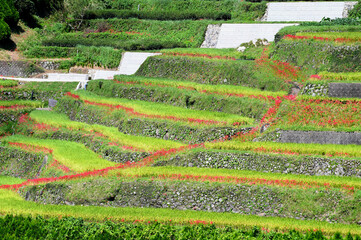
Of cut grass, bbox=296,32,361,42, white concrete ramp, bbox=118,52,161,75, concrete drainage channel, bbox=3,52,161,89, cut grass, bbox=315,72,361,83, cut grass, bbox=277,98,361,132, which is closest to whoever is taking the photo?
cut grass, bbox=277,98,361,132

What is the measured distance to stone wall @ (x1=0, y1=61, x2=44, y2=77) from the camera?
199ft

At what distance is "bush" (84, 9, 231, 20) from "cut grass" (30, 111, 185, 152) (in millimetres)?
26018

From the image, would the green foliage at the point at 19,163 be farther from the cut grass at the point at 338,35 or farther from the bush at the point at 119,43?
the bush at the point at 119,43

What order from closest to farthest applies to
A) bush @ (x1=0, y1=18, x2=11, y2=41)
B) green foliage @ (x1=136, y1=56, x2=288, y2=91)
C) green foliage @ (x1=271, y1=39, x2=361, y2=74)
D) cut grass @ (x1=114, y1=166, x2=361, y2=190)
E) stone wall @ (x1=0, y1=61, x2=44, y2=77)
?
1. cut grass @ (x1=114, y1=166, x2=361, y2=190)
2. green foliage @ (x1=271, y1=39, x2=361, y2=74)
3. green foliage @ (x1=136, y1=56, x2=288, y2=91)
4. stone wall @ (x1=0, y1=61, x2=44, y2=77)
5. bush @ (x1=0, y1=18, x2=11, y2=41)

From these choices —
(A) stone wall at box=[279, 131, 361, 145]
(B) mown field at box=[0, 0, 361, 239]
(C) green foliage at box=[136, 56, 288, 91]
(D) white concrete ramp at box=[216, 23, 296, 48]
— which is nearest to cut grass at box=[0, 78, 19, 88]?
(B) mown field at box=[0, 0, 361, 239]

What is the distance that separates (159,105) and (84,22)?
3410 cm

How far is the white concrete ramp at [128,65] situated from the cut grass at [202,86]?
769 centimetres

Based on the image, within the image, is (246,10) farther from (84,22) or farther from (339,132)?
(339,132)

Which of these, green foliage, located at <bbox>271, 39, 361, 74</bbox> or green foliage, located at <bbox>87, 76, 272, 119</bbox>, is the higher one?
green foliage, located at <bbox>271, 39, 361, 74</bbox>

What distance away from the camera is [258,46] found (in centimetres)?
5194

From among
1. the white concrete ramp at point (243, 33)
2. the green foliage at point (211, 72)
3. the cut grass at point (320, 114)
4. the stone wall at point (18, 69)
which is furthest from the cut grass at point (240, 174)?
the stone wall at point (18, 69)

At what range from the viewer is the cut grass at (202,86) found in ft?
131

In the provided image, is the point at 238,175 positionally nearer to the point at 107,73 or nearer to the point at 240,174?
the point at 240,174

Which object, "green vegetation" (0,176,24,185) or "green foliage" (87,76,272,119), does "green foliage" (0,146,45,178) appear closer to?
"green vegetation" (0,176,24,185)
